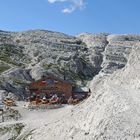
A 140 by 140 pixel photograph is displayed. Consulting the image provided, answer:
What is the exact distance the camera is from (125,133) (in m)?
40.1

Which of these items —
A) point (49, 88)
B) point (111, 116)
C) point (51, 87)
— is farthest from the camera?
point (49, 88)

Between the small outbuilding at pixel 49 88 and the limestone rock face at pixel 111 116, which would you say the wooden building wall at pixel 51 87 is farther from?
the limestone rock face at pixel 111 116

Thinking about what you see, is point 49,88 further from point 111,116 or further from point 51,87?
point 111,116

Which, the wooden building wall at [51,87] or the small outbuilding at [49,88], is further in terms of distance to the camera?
the wooden building wall at [51,87]

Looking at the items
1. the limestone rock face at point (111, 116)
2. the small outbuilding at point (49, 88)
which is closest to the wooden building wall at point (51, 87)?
the small outbuilding at point (49, 88)

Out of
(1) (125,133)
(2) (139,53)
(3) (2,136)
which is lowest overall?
(3) (2,136)

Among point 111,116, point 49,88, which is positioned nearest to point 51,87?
point 49,88

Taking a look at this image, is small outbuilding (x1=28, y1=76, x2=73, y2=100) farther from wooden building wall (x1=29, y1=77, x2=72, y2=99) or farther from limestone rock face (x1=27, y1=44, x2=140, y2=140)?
limestone rock face (x1=27, y1=44, x2=140, y2=140)

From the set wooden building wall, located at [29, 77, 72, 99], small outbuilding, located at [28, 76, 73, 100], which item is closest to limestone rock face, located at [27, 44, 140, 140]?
small outbuilding, located at [28, 76, 73, 100]

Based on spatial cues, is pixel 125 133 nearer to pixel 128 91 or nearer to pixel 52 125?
pixel 128 91

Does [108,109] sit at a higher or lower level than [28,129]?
higher

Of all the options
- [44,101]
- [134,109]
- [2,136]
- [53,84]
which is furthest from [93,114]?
[53,84]

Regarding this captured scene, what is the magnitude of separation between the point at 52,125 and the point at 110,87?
941 cm

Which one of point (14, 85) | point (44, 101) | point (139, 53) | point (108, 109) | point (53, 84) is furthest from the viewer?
point (14, 85)
